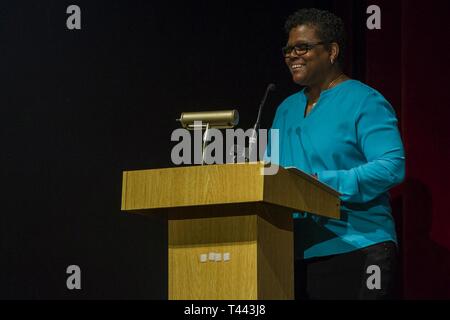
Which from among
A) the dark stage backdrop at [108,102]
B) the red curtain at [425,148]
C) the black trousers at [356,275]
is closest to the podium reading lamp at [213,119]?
the black trousers at [356,275]

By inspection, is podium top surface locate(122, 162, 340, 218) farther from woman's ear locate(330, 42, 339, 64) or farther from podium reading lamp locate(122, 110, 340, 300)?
woman's ear locate(330, 42, 339, 64)

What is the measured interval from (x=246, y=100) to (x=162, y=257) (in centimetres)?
75

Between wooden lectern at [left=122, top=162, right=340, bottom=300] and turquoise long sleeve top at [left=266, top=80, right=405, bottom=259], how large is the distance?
0.28 meters

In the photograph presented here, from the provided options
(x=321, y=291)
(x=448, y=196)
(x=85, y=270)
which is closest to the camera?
(x=321, y=291)

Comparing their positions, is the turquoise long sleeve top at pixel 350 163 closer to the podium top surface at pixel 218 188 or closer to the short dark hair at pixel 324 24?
the short dark hair at pixel 324 24

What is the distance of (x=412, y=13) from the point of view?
3.40 m

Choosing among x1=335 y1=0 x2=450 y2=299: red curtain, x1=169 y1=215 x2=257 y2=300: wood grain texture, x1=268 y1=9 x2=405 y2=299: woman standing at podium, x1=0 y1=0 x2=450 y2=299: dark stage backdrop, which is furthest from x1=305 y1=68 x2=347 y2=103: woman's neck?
x1=169 y1=215 x2=257 y2=300: wood grain texture

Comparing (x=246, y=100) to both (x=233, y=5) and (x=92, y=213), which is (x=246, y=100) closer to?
(x=233, y=5)

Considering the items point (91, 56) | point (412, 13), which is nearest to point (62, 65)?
point (91, 56)

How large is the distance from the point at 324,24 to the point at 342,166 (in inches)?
20.2

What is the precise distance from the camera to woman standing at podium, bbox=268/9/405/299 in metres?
2.76

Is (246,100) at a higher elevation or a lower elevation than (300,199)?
higher

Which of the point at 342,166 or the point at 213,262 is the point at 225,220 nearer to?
the point at 213,262

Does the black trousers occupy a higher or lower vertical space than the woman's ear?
lower
